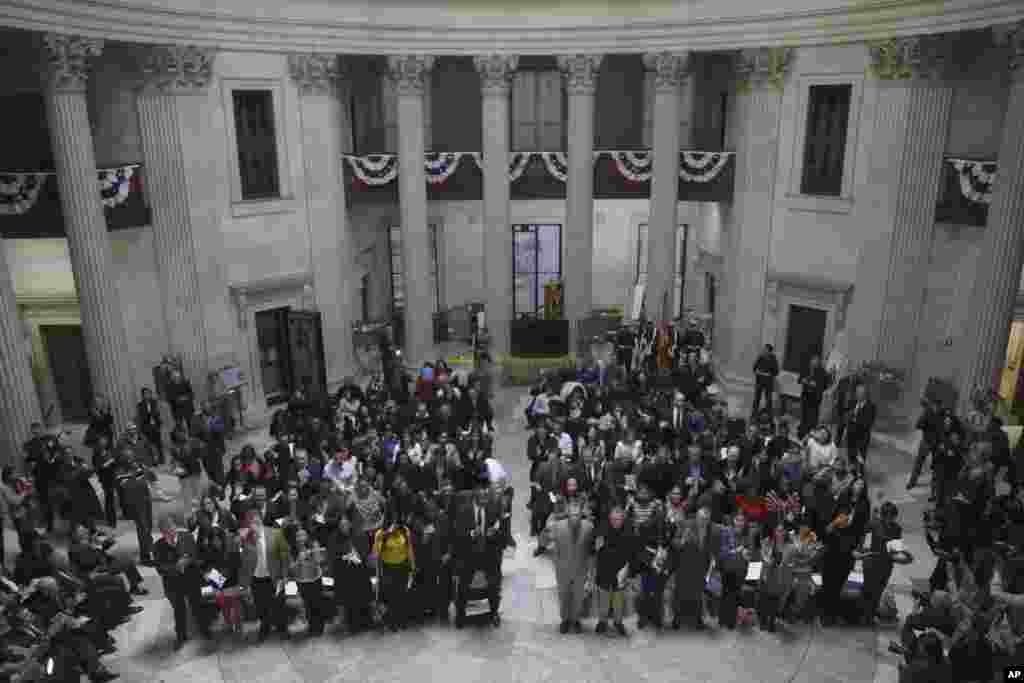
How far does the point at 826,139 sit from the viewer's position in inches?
718

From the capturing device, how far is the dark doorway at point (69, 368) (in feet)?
57.3

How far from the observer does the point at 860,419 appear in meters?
14.6

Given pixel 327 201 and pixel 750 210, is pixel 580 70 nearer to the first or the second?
pixel 750 210

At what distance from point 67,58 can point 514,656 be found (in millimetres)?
12984

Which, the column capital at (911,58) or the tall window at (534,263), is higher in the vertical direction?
the column capital at (911,58)

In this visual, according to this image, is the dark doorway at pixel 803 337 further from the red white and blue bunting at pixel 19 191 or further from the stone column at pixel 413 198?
the red white and blue bunting at pixel 19 191

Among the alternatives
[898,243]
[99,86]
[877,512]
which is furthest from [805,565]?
[99,86]

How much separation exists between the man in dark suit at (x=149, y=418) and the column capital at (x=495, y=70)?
11387 millimetres

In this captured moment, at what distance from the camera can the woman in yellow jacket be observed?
10.4 metres

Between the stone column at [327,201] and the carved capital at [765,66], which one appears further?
the stone column at [327,201]

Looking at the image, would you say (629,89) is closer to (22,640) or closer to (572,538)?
(572,538)

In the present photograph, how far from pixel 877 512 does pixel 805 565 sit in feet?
3.91

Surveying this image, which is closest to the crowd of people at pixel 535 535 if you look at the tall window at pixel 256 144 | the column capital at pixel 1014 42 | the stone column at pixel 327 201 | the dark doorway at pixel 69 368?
the dark doorway at pixel 69 368

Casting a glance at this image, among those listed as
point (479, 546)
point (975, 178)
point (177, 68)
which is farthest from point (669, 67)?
point (479, 546)
